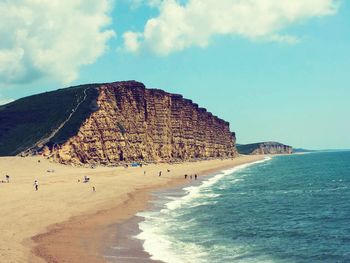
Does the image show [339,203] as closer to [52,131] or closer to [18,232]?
[18,232]

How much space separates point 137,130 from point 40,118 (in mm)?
28963

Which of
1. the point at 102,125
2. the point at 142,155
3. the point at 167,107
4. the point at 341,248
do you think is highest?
the point at 167,107

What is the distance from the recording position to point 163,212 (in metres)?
37.4

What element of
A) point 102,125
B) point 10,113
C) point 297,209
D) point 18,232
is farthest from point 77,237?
point 10,113

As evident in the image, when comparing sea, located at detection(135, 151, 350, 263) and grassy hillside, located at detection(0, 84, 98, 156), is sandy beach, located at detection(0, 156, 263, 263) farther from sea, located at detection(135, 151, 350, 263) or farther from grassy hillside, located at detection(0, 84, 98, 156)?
grassy hillside, located at detection(0, 84, 98, 156)

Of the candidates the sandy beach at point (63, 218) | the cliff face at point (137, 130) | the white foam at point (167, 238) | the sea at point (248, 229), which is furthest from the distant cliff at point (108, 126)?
the white foam at point (167, 238)

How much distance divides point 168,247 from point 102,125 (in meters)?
81.8

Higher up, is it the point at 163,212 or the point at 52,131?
the point at 52,131

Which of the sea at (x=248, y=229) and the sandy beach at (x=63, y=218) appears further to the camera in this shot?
the sea at (x=248, y=229)

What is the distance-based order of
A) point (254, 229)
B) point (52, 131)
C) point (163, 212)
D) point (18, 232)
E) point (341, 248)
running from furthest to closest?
1. point (52, 131)
2. point (163, 212)
3. point (254, 229)
4. point (18, 232)
5. point (341, 248)

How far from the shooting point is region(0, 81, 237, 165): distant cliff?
315ft

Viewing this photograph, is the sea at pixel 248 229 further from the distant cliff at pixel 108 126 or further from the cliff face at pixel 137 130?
the distant cliff at pixel 108 126

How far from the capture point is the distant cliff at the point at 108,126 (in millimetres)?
95875

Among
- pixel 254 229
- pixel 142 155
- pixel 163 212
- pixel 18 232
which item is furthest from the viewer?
pixel 142 155
